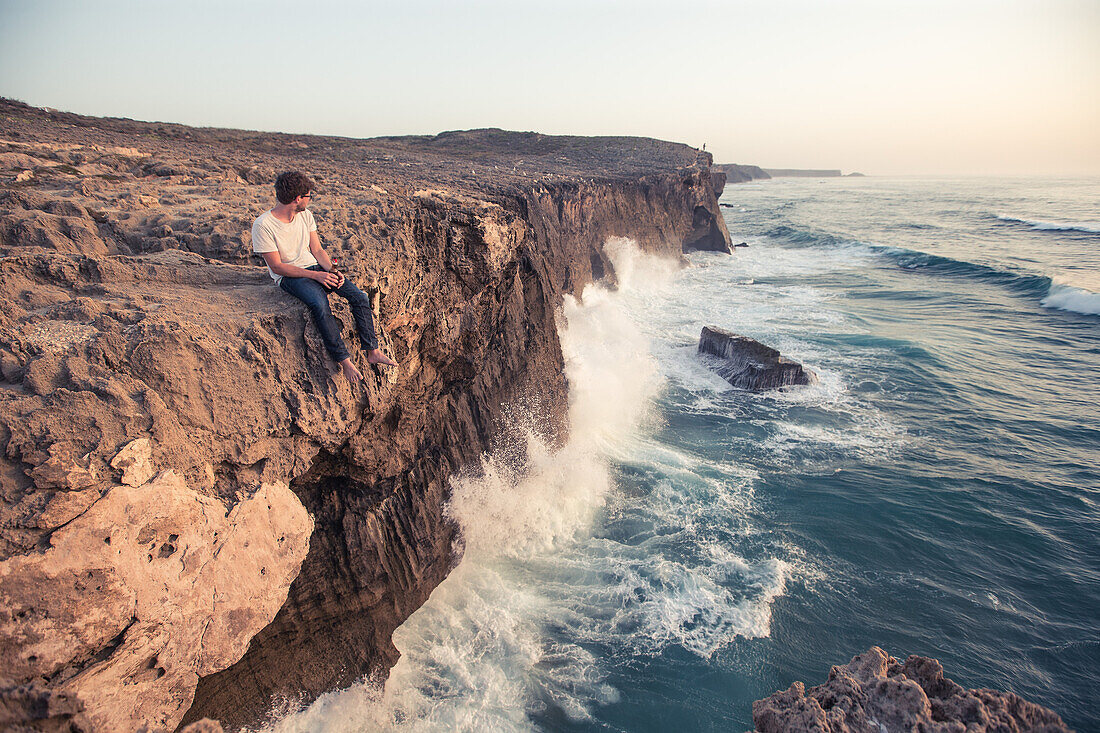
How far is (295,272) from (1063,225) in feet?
199

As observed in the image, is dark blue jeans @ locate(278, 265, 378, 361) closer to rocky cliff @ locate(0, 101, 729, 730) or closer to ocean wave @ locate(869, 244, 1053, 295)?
rocky cliff @ locate(0, 101, 729, 730)

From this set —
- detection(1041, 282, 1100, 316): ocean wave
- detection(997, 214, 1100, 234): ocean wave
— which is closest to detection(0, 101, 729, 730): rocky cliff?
detection(1041, 282, 1100, 316): ocean wave

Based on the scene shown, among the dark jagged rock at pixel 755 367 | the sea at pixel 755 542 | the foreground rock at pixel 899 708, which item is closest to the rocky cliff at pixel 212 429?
the sea at pixel 755 542

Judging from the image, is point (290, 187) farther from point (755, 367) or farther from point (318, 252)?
point (755, 367)

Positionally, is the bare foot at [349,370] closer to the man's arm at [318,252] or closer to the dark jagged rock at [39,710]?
the man's arm at [318,252]

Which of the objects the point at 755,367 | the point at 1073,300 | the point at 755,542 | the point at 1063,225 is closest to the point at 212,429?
the point at 755,542

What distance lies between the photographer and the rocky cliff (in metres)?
3.45

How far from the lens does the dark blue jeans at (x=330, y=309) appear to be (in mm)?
A: 4793

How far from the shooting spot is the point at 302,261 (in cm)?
494

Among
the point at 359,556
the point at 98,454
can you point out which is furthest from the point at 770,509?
the point at 98,454

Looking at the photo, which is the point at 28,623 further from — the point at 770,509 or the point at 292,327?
the point at 770,509

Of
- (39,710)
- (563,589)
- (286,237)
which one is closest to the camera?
(39,710)

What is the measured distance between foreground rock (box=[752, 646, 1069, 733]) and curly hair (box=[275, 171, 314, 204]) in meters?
5.53

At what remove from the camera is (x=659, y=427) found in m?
13.5
